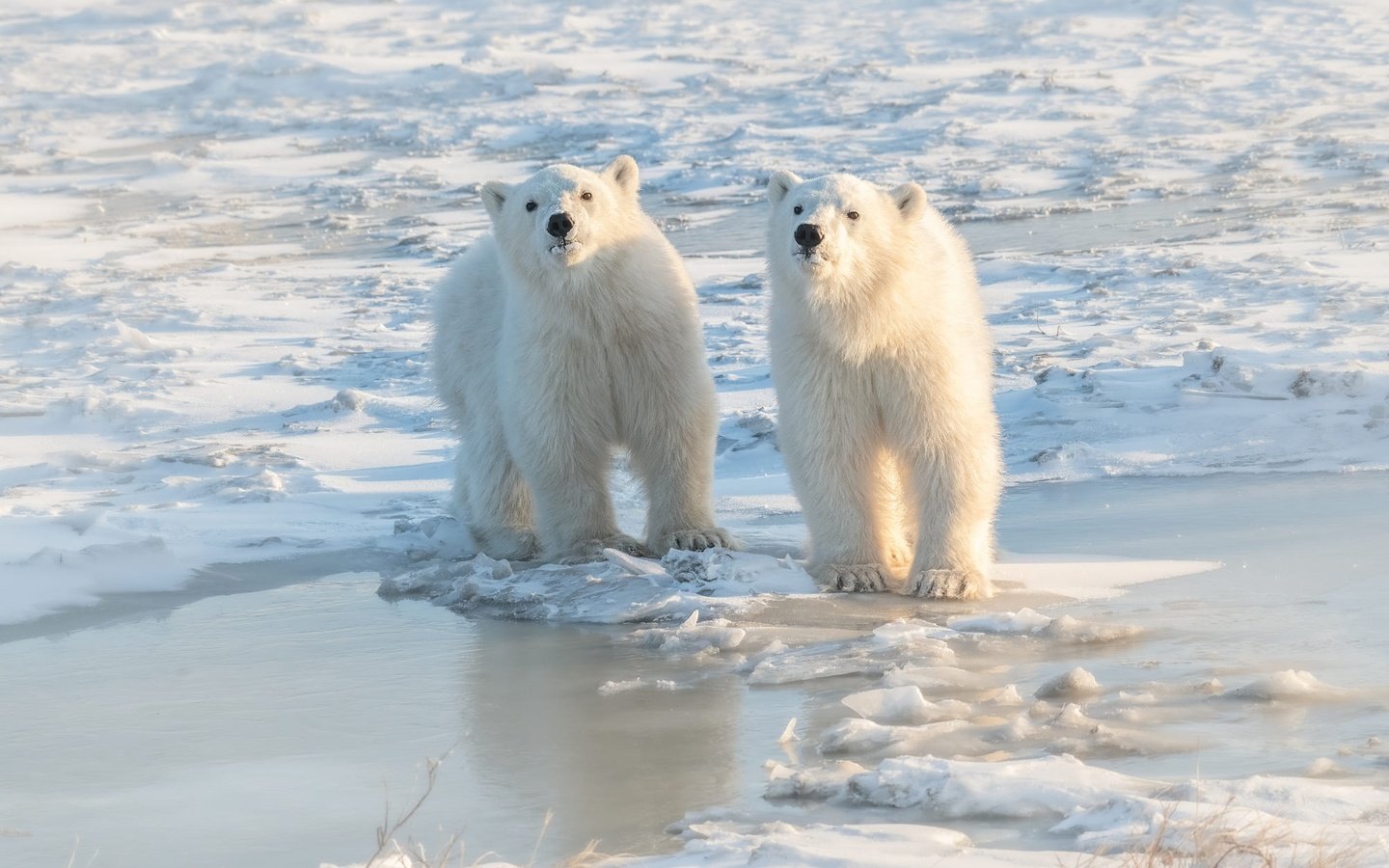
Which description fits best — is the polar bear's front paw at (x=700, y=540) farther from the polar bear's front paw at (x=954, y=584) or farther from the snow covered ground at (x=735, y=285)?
the polar bear's front paw at (x=954, y=584)

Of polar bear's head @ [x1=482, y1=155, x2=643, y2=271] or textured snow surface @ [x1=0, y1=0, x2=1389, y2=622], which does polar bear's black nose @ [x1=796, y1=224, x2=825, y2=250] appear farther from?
textured snow surface @ [x1=0, y1=0, x2=1389, y2=622]

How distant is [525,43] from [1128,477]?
15379mm

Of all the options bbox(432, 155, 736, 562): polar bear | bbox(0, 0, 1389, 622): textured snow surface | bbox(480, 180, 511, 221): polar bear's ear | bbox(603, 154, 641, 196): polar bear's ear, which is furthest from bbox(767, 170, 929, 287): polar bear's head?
bbox(0, 0, 1389, 622): textured snow surface

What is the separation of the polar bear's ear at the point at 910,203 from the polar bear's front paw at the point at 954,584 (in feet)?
3.45

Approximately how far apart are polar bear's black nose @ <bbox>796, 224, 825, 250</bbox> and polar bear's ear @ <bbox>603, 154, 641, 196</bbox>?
3.84 ft

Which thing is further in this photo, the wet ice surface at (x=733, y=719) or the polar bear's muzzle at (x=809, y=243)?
the polar bear's muzzle at (x=809, y=243)

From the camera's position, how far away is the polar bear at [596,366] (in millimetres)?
5621

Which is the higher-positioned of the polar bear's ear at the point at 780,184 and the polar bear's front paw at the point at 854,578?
the polar bear's ear at the point at 780,184

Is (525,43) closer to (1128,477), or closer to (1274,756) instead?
(1128,477)

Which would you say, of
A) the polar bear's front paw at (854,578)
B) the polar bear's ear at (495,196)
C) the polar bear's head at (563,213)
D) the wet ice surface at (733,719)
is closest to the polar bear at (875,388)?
the polar bear's front paw at (854,578)

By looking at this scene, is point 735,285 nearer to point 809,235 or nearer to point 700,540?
point 700,540

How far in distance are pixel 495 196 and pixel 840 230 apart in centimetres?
153

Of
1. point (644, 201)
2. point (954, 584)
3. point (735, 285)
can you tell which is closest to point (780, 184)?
point (954, 584)

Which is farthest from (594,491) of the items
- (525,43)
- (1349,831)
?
(525,43)
